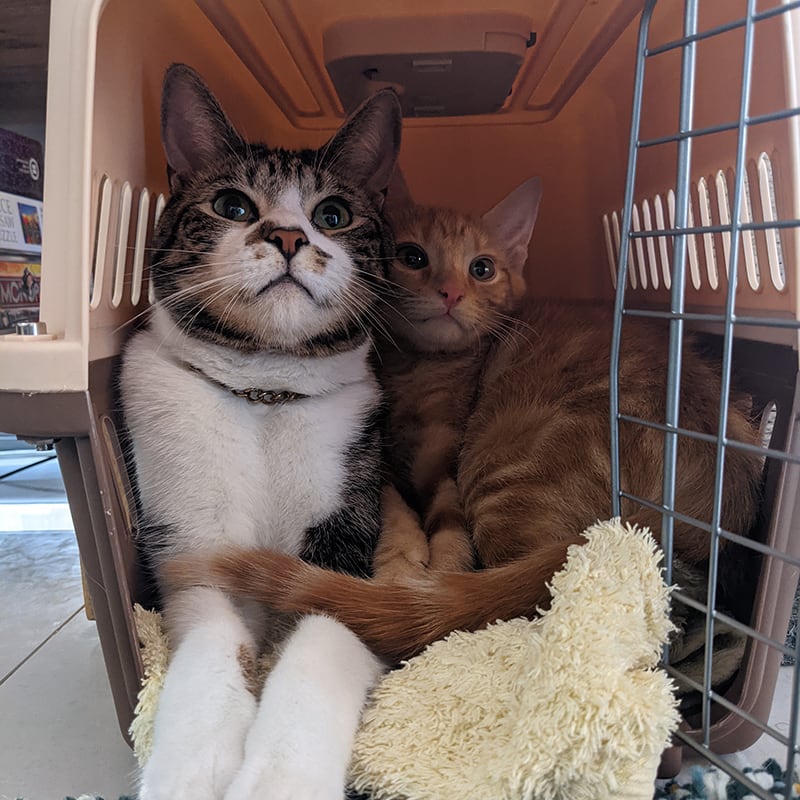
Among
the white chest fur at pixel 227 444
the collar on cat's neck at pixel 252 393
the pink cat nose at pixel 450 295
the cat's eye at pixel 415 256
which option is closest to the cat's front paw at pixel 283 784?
the white chest fur at pixel 227 444

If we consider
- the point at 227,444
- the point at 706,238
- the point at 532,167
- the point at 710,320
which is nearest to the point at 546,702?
the point at 710,320

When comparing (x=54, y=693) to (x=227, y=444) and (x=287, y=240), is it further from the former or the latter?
(x=287, y=240)

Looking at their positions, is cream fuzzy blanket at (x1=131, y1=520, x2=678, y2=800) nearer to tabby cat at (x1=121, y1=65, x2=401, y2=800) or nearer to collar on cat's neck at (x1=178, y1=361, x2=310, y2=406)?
tabby cat at (x1=121, y1=65, x2=401, y2=800)

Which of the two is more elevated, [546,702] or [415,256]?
[415,256]

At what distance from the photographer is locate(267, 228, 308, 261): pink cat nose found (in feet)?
2.99

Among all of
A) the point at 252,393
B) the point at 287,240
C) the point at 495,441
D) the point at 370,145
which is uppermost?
the point at 370,145

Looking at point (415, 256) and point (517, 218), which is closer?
point (415, 256)

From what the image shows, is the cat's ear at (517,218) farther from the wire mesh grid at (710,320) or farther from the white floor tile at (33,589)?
the white floor tile at (33,589)

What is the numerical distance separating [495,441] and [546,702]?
0.50 meters

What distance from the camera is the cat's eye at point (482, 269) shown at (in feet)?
4.69

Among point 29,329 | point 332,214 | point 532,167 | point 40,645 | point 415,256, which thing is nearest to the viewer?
point 29,329

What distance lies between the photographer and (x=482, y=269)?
1.44 meters

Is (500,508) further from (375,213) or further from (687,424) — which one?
(375,213)

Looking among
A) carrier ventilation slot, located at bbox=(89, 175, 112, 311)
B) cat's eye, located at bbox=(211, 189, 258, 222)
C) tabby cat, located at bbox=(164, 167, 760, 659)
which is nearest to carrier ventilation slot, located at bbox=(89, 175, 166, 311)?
carrier ventilation slot, located at bbox=(89, 175, 112, 311)
